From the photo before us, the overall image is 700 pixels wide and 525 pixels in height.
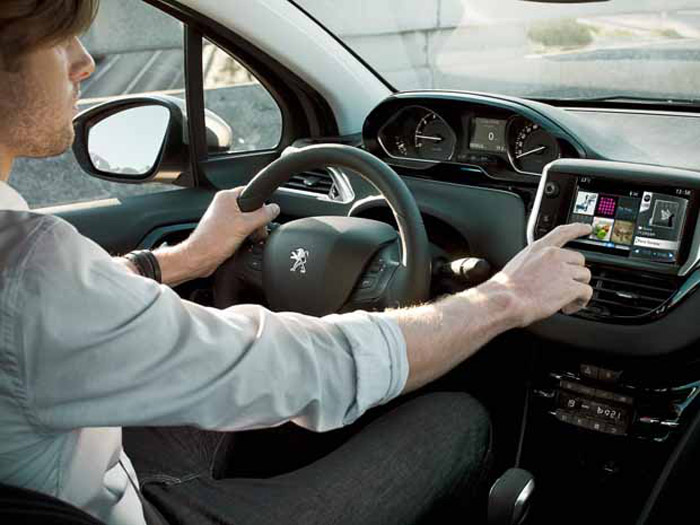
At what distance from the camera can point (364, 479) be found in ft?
4.58

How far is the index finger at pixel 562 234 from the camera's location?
1.54 metres

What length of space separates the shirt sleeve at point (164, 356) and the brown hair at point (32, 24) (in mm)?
208

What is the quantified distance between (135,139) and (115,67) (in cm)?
394

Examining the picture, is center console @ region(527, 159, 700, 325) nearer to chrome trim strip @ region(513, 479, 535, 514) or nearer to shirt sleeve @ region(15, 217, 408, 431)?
chrome trim strip @ region(513, 479, 535, 514)

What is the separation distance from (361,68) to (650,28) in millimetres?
875

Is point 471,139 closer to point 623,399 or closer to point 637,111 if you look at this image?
point 637,111

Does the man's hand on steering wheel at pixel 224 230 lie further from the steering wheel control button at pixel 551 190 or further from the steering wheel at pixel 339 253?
the steering wheel control button at pixel 551 190

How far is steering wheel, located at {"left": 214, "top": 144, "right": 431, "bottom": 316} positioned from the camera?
5.45ft

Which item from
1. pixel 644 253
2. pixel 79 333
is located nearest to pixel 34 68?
pixel 79 333

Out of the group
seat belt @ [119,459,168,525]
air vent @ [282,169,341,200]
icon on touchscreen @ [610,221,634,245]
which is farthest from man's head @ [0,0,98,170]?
air vent @ [282,169,341,200]

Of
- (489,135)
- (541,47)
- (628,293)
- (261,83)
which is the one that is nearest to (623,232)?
(628,293)

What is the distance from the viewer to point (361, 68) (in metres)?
2.68

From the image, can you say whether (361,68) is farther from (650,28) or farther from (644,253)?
(644,253)

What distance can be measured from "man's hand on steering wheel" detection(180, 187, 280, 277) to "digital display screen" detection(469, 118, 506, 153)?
603 millimetres
